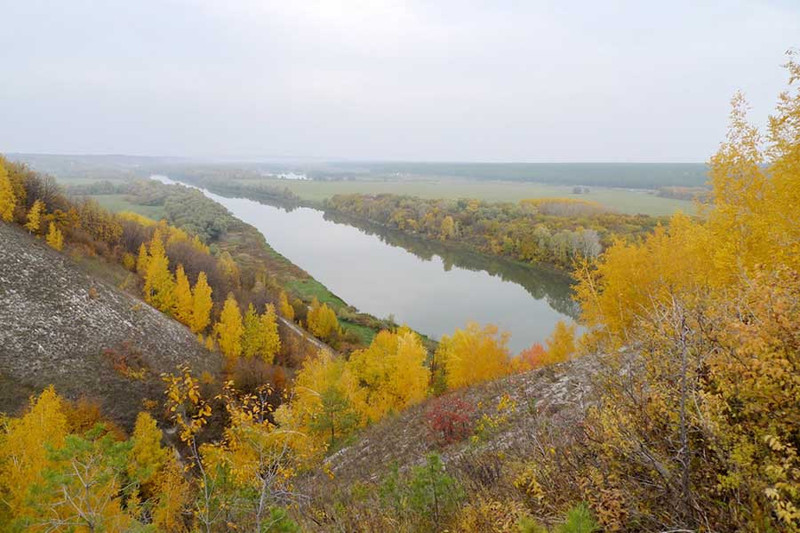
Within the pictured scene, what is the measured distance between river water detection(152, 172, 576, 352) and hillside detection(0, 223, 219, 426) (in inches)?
932

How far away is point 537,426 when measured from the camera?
6324 mm

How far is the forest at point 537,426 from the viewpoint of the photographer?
2.93 metres

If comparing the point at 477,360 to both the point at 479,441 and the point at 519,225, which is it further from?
the point at 519,225

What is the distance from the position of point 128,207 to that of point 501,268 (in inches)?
3708

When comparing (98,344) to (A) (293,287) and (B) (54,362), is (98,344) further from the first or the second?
(A) (293,287)

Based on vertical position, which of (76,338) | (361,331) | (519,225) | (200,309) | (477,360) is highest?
(519,225)

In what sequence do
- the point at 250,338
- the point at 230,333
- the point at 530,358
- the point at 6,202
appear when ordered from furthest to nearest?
the point at 250,338
the point at 230,333
the point at 6,202
the point at 530,358

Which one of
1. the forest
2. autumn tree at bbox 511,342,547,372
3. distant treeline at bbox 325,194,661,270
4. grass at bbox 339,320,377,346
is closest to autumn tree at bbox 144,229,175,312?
the forest

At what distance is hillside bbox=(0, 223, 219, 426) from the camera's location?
777 inches

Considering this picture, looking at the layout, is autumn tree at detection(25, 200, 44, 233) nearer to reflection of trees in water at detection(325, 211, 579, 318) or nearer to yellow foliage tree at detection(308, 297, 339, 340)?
yellow foliage tree at detection(308, 297, 339, 340)

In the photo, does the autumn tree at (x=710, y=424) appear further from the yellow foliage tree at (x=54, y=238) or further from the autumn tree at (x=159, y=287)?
the yellow foliage tree at (x=54, y=238)

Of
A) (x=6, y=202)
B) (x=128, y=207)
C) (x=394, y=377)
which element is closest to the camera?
(x=394, y=377)

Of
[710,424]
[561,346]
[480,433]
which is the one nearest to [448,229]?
[561,346]

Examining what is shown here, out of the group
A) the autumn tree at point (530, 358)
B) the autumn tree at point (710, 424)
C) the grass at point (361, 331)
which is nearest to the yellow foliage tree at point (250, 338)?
the grass at point (361, 331)
